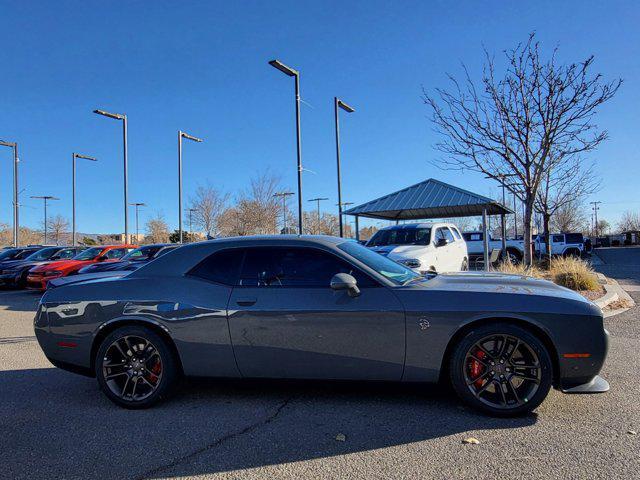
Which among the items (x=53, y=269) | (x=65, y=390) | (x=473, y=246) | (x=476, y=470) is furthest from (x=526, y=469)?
(x=473, y=246)

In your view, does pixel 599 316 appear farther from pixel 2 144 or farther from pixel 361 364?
pixel 2 144

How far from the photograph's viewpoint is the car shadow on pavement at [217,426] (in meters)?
3.23

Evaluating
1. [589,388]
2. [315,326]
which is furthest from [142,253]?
[589,388]

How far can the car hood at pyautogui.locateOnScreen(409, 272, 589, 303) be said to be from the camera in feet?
13.0

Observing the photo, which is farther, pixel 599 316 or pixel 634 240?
pixel 634 240

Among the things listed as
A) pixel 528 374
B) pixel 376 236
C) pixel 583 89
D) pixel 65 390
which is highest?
pixel 583 89

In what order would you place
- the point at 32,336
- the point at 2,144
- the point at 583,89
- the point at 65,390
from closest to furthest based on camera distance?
the point at 65,390 → the point at 32,336 → the point at 583,89 → the point at 2,144

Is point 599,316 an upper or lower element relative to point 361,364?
upper

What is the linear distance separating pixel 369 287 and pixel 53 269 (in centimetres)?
1314

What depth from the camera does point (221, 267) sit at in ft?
14.3

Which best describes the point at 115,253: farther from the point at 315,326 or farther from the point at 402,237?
the point at 315,326

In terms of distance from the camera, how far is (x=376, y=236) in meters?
12.3

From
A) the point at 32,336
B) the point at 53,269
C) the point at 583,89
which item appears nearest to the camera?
the point at 32,336

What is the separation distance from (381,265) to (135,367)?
2.40 metres
